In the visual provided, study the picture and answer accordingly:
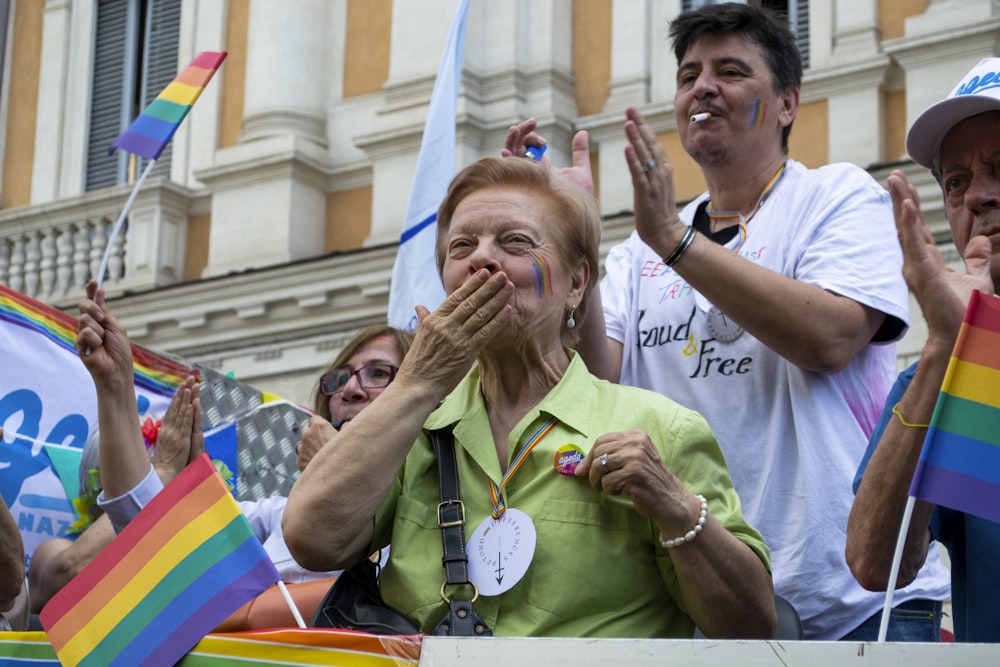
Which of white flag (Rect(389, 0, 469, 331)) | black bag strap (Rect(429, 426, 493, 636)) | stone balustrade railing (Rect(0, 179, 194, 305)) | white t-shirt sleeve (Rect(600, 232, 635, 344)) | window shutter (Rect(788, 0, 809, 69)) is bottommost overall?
black bag strap (Rect(429, 426, 493, 636))

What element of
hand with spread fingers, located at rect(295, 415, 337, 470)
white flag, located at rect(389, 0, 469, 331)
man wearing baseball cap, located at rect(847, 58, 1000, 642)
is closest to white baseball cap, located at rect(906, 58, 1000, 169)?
man wearing baseball cap, located at rect(847, 58, 1000, 642)

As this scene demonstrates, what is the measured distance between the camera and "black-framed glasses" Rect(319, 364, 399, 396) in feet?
16.0

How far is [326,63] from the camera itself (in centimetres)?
1332

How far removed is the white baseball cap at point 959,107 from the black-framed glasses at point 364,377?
6.25 ft

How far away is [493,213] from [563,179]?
205 millimetres

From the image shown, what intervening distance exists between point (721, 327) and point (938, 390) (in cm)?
93

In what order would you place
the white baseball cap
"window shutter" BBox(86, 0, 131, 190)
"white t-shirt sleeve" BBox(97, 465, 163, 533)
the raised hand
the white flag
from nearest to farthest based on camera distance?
the raised hand → the white baseball cap → "white t-shirt sleeve" BBox(97, 465, 163, 533) → the white flag → "window shutter" BBox(86, 0, 131, 190)

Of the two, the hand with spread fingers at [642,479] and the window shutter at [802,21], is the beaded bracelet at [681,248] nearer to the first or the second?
the hand with spread fingers at [642,479]

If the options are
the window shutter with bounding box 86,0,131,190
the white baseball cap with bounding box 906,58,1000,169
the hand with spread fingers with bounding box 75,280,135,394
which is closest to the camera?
the white baseball cap with bounding box 906,58,1000,169

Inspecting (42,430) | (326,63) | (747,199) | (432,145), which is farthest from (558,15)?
(747,199)

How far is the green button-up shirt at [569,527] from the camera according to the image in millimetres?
3035

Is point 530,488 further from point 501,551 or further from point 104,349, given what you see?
point 104,349

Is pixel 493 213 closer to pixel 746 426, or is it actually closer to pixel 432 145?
pixel 746 426

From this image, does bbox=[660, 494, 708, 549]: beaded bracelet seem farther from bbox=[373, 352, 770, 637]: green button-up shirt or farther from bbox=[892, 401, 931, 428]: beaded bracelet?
bbox=[892, 401, 931, 428]: beaded bracelet
